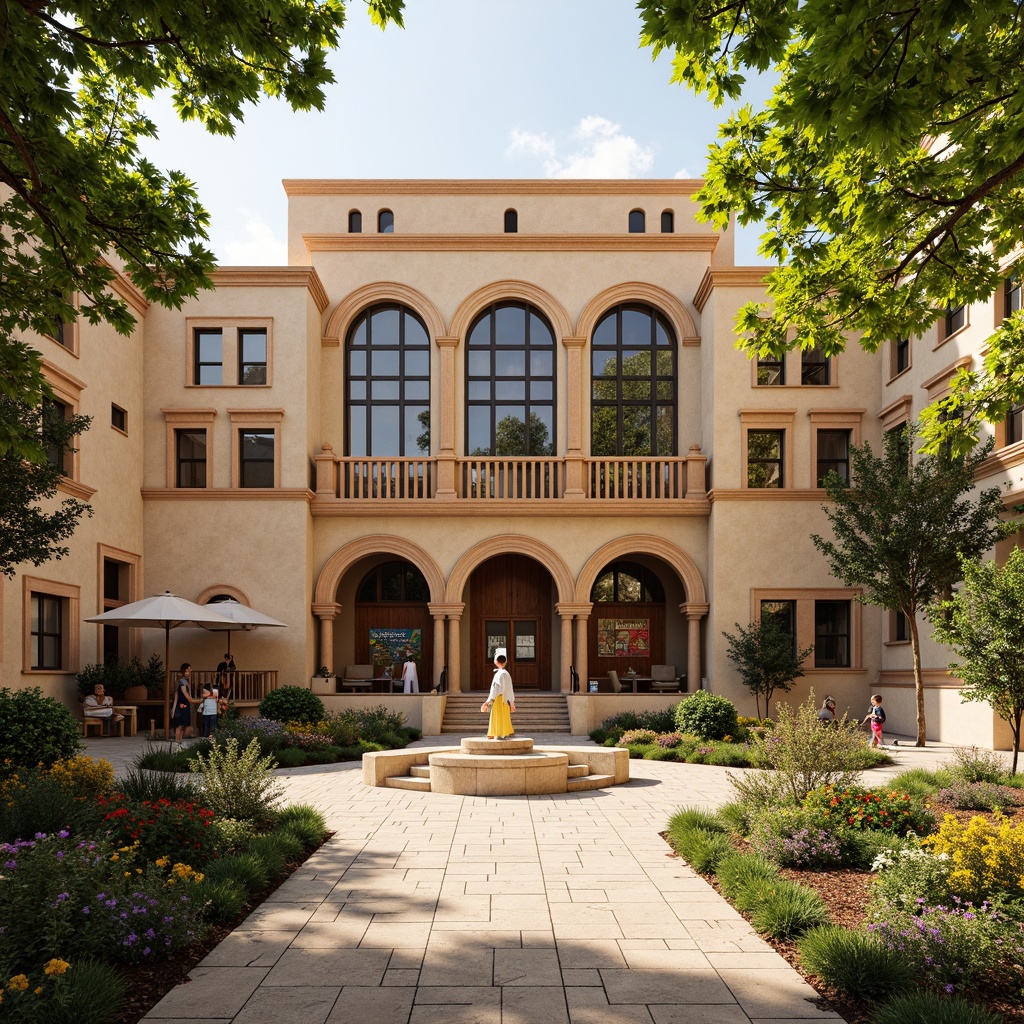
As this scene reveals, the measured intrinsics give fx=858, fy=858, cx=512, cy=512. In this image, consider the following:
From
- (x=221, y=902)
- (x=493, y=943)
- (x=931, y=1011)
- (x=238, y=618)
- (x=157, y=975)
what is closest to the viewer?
(x=931, y=1011)

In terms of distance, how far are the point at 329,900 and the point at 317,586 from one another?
1725 centimetres

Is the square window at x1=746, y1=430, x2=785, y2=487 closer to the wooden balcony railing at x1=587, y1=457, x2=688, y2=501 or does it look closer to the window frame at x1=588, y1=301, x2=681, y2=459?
the wooden balcony railing at x1=587, y1=457, x2=688, y2=501

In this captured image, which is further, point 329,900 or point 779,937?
point 329,900

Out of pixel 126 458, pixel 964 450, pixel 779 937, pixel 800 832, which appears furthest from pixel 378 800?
pixel 126 458

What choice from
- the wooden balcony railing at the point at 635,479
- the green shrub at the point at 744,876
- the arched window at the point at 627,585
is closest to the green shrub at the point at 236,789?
the green shrub at the point at 744,876

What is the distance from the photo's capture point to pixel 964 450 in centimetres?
987

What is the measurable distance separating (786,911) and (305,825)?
5287mm

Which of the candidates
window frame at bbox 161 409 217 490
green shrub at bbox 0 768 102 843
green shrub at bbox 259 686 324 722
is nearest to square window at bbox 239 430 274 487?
window frame at bbox 161 409 217 490

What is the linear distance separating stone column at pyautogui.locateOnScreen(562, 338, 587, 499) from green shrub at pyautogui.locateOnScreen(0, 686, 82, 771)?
46.7 ft

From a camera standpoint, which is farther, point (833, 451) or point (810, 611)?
point (833, 451)

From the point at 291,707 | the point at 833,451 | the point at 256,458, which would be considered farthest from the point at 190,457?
the point at 833,451

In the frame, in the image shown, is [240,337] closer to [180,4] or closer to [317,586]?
[317,586]

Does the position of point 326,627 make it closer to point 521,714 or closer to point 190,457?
point 521,714

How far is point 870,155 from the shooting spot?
7.54m
